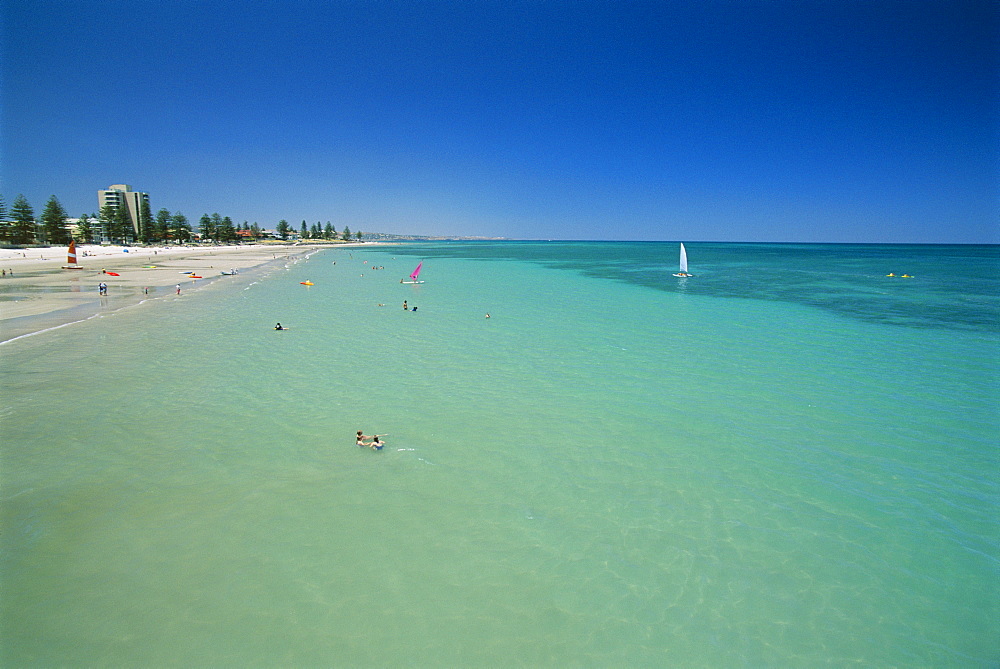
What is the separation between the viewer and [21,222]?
323 feet

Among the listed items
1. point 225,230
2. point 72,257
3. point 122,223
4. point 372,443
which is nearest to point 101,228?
point 122,223

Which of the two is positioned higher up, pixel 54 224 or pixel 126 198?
pixel 126 198

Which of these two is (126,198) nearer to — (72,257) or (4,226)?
(4,226)

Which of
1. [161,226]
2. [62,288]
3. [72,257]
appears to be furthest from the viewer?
[161,226]

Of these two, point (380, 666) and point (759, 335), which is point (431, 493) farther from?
point (759, 335)

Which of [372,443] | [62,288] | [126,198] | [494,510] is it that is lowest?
[494,510]

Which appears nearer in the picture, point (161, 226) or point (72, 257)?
point (72, 257)

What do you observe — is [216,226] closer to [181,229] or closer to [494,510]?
[181,229]

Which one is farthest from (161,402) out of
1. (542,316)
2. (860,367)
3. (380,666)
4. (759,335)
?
(759,335)

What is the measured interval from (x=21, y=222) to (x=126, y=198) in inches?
4171

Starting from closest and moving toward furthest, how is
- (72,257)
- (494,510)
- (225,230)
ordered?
1. (494,510)
2. (72,257)
3. (225,230)

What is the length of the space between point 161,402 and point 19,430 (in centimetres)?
345

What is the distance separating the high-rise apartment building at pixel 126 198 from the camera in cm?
18645

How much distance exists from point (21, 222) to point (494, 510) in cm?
13404
